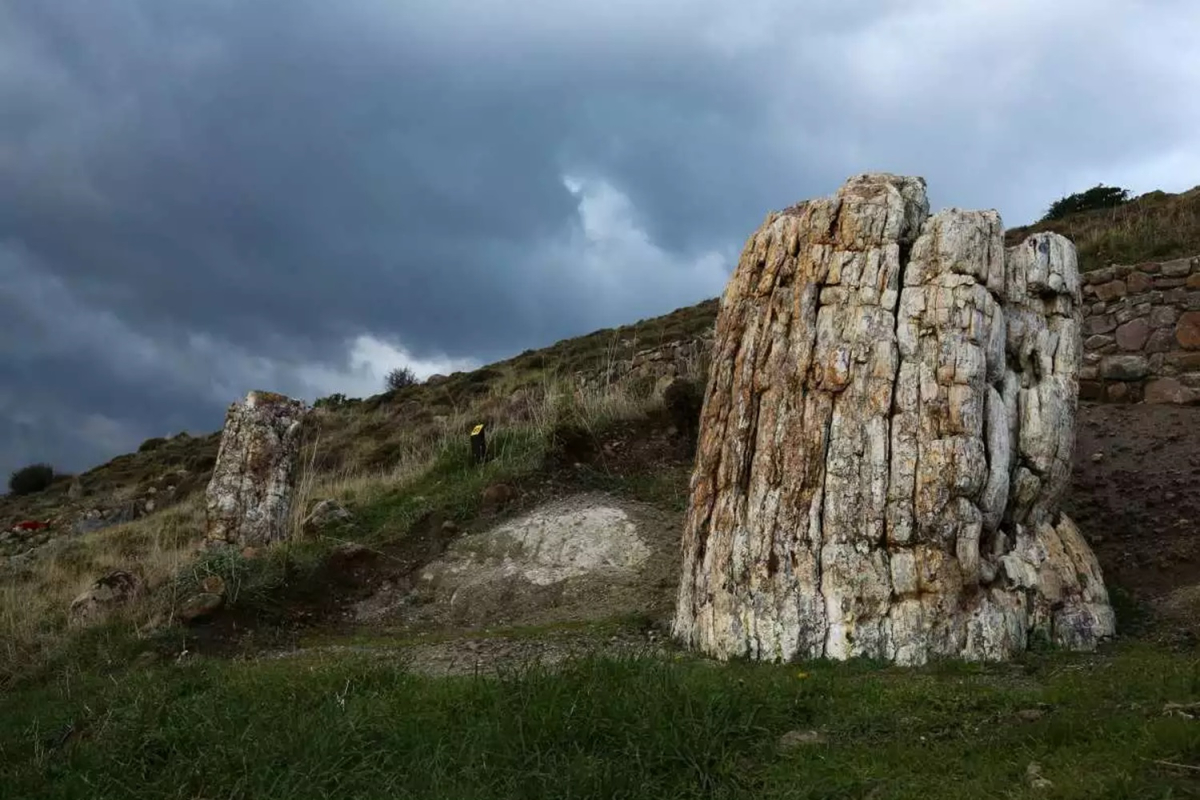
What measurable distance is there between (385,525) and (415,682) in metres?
6.48

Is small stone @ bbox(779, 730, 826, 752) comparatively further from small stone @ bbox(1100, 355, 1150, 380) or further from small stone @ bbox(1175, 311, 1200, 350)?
small stone @ bbox(1175, 311, 1200, 350)

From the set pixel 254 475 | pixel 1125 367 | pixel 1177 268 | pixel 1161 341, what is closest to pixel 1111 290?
pixel 1177 268

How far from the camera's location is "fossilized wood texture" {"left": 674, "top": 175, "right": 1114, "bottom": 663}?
7.13m

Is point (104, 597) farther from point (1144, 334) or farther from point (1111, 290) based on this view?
point (1111, 290)

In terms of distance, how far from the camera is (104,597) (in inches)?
427

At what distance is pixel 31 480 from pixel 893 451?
37.3 meters

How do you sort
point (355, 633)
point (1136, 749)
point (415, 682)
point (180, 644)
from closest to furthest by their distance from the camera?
point (1136, 749)
point (415, 682)
point (180, 644)
point (355, 633)

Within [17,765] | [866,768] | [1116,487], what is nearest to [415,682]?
[17,765]

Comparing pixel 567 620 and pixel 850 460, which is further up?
pixel 850 460

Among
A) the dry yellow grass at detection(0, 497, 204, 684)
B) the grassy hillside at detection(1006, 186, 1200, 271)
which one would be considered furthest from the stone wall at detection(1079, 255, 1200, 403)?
the dry yellow grass at detection(0, 497, 204, 684)

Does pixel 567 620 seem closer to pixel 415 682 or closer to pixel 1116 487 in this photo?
pixel 415 682

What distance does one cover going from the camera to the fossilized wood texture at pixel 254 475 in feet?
42.4

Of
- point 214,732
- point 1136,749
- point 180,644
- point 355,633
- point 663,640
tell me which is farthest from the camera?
point 355,633

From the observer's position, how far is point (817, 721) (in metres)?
5.37
